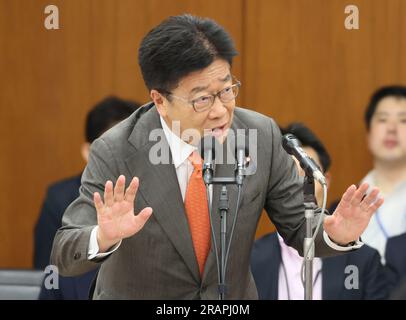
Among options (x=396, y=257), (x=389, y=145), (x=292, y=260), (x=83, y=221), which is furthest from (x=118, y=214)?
(x=389, y=145)

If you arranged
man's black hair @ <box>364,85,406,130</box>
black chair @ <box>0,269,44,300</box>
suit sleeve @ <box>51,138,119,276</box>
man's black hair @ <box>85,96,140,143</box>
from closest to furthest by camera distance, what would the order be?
suit sleeve @ <box>51,138,119,276</box> → black chair @ <box>0,269,44,300</box> → man's black hair @ <box>85,96,140,143</box> → man's black hair @ <box>364,85,406,130</box>

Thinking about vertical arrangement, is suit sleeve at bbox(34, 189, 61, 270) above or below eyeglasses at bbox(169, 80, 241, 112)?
below

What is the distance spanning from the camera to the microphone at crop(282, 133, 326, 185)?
211 centimetres

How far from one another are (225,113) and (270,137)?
7.6 inches

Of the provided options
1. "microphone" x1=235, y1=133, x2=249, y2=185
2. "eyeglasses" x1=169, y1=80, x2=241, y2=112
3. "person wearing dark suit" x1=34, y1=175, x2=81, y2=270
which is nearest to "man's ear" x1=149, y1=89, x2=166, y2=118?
"eyeglasses" x1=169, y1=80, x2=241, y2=112

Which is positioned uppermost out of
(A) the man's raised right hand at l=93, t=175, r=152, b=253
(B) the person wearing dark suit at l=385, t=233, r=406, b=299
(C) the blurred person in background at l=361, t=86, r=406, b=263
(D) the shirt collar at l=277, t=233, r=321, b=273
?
(A) the man's raised right hand at l=93, t=175, r=152, b=253

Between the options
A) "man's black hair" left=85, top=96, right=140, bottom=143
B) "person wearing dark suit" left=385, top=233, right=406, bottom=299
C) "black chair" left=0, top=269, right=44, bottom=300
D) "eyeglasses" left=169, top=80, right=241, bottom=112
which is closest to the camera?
"eyeglasses" left=169, top=80, right=241, bottom=112

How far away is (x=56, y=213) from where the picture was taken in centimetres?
420

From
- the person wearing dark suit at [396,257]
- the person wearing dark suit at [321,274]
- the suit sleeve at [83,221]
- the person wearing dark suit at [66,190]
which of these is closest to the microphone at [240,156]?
the suit sleeve at [83,221]

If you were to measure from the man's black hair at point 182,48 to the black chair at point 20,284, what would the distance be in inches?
51.3

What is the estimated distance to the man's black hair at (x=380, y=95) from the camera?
427cm

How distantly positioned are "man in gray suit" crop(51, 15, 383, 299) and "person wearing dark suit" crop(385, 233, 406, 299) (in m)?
1.39

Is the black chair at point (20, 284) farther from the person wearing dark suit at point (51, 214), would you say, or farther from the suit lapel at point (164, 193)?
the suit lapel at point (164, 193)

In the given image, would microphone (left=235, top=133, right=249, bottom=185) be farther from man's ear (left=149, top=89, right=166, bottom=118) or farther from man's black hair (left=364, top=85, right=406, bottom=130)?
man's black hair (left=364, top=85, right=406, bottom=130)
